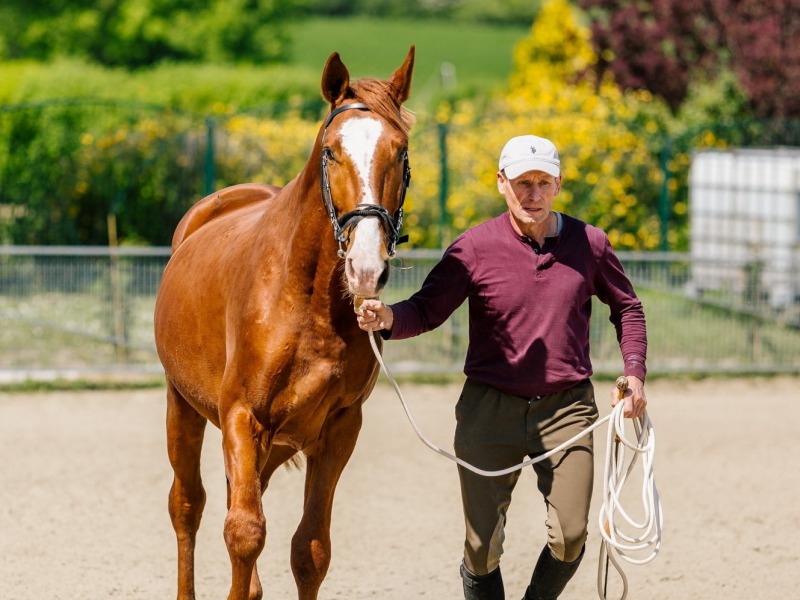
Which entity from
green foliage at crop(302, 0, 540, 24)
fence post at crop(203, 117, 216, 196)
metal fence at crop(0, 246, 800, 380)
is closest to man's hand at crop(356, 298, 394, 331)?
metal fence at crop(0, 246, 800, 380)

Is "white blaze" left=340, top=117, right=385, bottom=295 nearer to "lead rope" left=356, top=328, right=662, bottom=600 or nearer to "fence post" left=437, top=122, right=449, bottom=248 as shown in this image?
"lead rope" left=356, top=328, right=662, bottom=600

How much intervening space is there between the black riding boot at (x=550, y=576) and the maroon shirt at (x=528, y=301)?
587 millimetres

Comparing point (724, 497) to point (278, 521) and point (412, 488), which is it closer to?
point (412, 488)

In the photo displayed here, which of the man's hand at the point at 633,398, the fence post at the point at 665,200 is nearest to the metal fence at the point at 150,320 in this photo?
the fence post at the point at 665,200

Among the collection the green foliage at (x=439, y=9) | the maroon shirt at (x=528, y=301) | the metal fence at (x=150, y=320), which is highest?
the green foliage at (x=439, y=9)

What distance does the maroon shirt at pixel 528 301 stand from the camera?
4152mm

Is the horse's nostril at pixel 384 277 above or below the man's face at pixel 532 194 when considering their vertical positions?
below

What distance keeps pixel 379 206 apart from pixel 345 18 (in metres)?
69.3

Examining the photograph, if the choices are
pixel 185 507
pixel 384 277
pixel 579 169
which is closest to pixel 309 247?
pixel 384 277

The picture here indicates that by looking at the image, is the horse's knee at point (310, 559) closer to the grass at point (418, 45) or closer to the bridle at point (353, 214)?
the bridle at point (353, 214)

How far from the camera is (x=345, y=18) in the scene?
70938 mm

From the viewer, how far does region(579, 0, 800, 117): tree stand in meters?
15.4

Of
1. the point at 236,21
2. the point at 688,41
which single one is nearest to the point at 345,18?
the point at 236,21

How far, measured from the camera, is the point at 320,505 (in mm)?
4332
